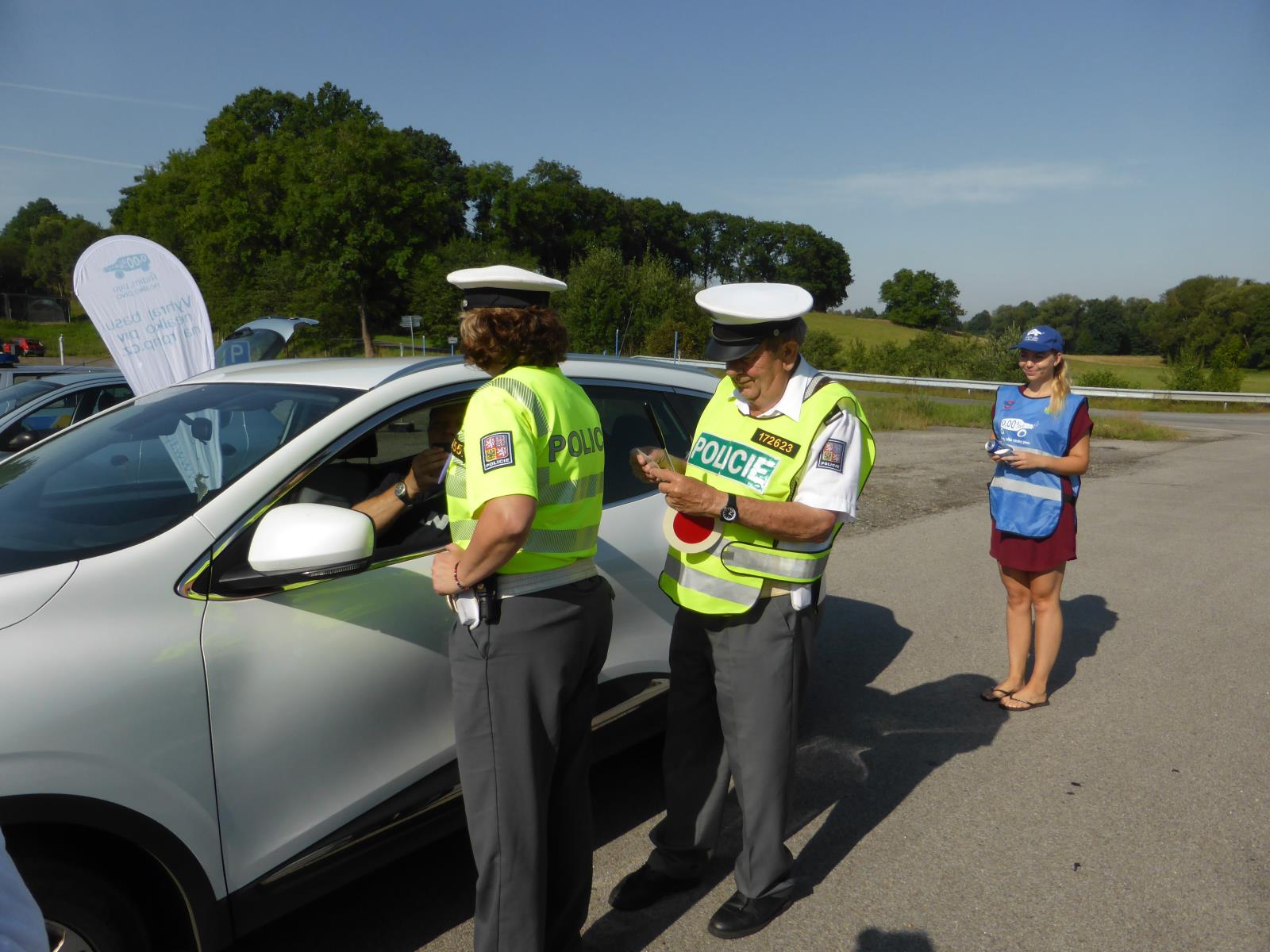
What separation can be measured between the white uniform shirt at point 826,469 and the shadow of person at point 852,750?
134 centimetres

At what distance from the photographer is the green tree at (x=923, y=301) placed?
88.0 metres

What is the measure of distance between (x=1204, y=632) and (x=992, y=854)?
371cm

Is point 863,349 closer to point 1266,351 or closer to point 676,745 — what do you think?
point 1266,351

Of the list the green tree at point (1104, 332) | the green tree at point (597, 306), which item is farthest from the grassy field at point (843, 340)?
the green tree at point (1104, 332)

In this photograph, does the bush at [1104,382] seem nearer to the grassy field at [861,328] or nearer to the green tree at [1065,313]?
the grassy field at [861,328]

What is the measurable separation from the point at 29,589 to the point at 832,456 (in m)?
2.01

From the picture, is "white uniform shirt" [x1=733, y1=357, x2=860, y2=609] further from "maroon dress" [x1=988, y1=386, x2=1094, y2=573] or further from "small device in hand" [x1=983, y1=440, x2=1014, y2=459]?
"maroon dress" [x1=988, y1=386, x2=1094, y2=573]

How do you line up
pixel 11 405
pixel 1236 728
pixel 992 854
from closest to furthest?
1. pixel 992 854
2. pixel 1236 728
3. pixel 11 405

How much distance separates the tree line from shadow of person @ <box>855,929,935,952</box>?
41.7 meters

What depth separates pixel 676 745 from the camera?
302 cm

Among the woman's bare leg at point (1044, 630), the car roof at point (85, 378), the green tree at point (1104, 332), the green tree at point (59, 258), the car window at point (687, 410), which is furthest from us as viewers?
the green tree at point (59, 258)

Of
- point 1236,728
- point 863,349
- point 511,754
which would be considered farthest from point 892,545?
point 863,349

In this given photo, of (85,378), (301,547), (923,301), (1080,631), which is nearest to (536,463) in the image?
(301,547)

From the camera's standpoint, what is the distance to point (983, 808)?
374 centimetres
